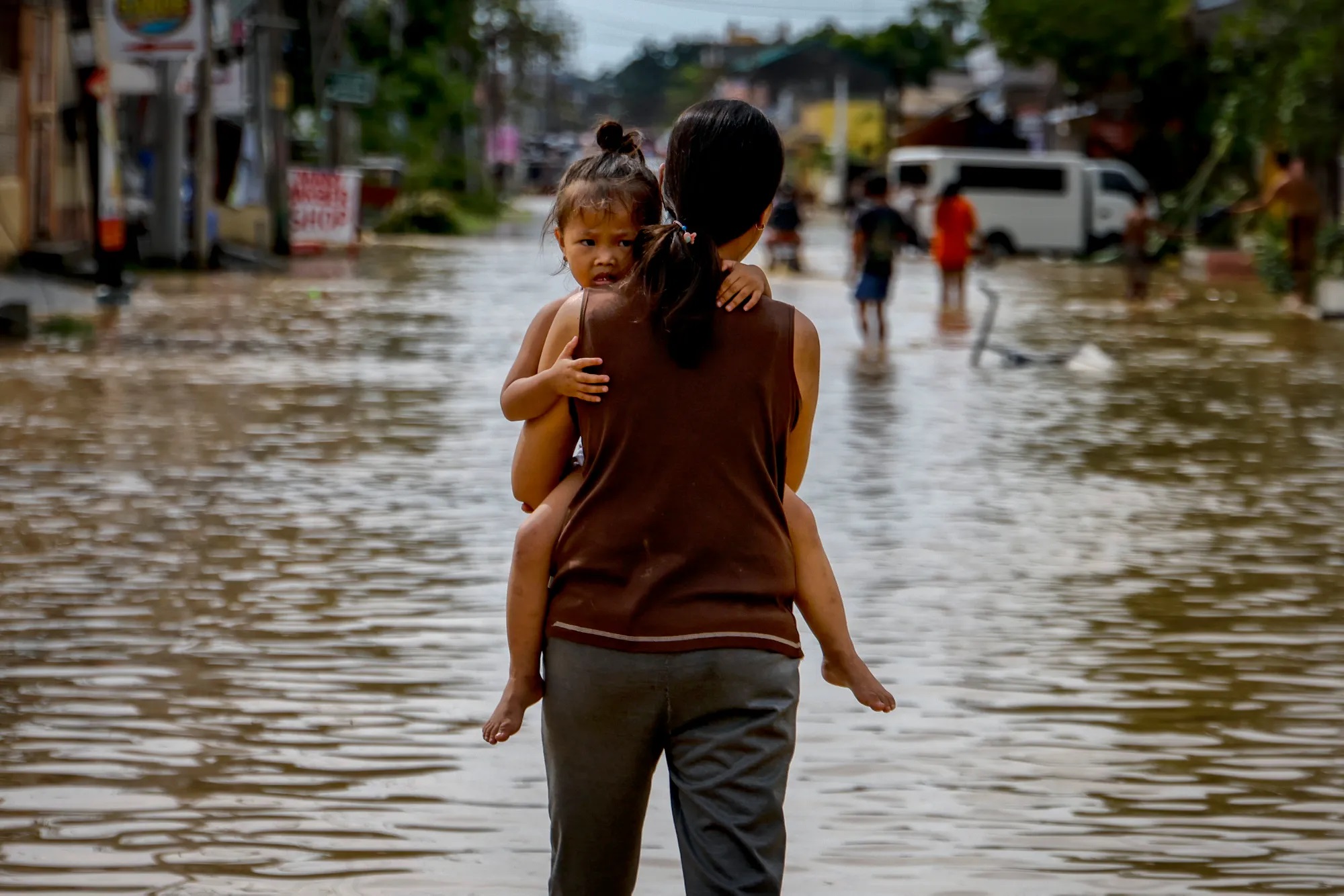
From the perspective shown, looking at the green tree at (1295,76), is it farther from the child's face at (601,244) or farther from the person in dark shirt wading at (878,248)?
the child's face at (601,244)

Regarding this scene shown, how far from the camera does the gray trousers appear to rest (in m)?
3.35

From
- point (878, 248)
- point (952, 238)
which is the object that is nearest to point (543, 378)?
point (878, 248)

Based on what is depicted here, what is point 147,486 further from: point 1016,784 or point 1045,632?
point 1016,784

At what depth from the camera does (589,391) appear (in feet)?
A: 11.0

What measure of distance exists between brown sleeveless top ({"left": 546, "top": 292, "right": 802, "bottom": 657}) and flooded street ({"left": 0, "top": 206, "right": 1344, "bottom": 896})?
1760 mm

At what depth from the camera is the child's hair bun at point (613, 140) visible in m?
3.67

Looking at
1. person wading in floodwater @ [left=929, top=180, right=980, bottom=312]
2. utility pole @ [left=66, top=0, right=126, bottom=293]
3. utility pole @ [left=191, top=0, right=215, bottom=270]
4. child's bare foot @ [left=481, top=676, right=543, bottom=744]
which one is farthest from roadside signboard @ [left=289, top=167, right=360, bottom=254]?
child's bare foot @ [left=481, top=676, right=543, bottom=744]

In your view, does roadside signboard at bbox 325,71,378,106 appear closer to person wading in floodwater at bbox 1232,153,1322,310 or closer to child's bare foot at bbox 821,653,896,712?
person wading in floodwater at bbox 1232,153,1322,310

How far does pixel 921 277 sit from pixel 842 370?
56.7 feet

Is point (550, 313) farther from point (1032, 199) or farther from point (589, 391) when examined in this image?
point (1032, 199)

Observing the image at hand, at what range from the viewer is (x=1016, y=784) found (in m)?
5.88

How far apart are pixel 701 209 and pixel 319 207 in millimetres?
35738

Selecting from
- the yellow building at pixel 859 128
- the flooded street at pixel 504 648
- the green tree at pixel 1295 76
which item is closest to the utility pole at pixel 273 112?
the green tree at pixel 1295 76

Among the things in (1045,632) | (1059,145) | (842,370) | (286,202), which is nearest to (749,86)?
(1059,145)
